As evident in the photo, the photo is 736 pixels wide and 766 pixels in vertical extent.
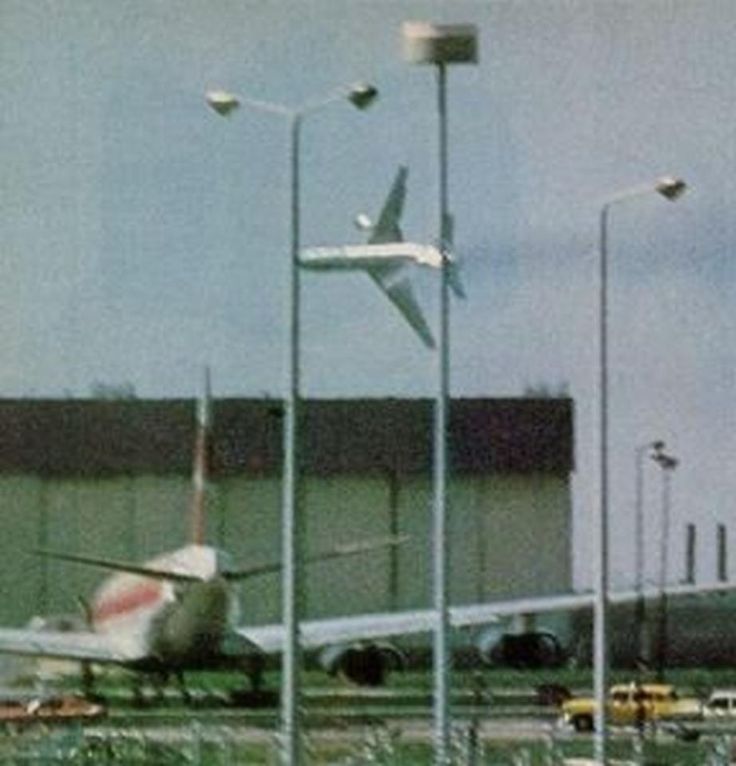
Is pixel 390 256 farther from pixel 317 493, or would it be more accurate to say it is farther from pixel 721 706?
pixel 317 493

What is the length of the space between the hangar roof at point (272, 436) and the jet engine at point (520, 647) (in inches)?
109

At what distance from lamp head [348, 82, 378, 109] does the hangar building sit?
96.5 feet

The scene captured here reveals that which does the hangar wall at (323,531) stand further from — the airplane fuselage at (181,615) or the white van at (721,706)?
the white van at (721,706)

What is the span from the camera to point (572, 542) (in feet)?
154

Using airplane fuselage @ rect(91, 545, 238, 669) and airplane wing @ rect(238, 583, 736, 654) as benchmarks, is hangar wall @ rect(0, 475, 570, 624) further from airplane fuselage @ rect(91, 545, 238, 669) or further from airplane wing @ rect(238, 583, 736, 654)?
airplane fuselage @ rect(91, 545, 238, 669)

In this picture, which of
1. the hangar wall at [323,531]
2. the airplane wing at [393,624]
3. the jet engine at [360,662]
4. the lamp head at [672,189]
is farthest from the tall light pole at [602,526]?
the hangar wall at [323,531]

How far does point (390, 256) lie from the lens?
58.8 ft

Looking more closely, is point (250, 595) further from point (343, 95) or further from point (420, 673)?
point (343, 95)

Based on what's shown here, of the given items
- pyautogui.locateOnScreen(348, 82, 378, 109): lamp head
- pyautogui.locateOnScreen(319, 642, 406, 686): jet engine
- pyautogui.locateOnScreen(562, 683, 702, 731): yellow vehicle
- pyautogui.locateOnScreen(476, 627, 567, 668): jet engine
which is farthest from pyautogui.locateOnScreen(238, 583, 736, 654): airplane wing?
pyautogui.locateOnScreen(348, 82, 378, 109): lamp head

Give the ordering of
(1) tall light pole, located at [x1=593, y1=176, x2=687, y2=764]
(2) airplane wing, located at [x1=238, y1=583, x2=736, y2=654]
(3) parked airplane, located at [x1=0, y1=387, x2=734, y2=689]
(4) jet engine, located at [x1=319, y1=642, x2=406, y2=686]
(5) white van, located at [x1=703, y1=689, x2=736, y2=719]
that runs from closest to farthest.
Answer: (1) tall light pole, located at [x1=593, y1=176, x2=687, y2=764] < (5) white van, located at [x1=703, y1=689, x2=736, y2=719] < (2) airplane wing, located at [x1=238, y1=583, x2=736, y2=654] < (3) parked airplane, located at [x1=0, y1=387, x2=734, y2=689] < (4) jet engine, located at [x1=319, y1=642, x2=406, y2=686]

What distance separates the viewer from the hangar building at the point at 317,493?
4675 cm

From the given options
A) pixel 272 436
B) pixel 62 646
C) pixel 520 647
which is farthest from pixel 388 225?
pixel 272 436

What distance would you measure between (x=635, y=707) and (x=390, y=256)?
1700 cm

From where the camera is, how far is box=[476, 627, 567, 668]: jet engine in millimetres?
43844
